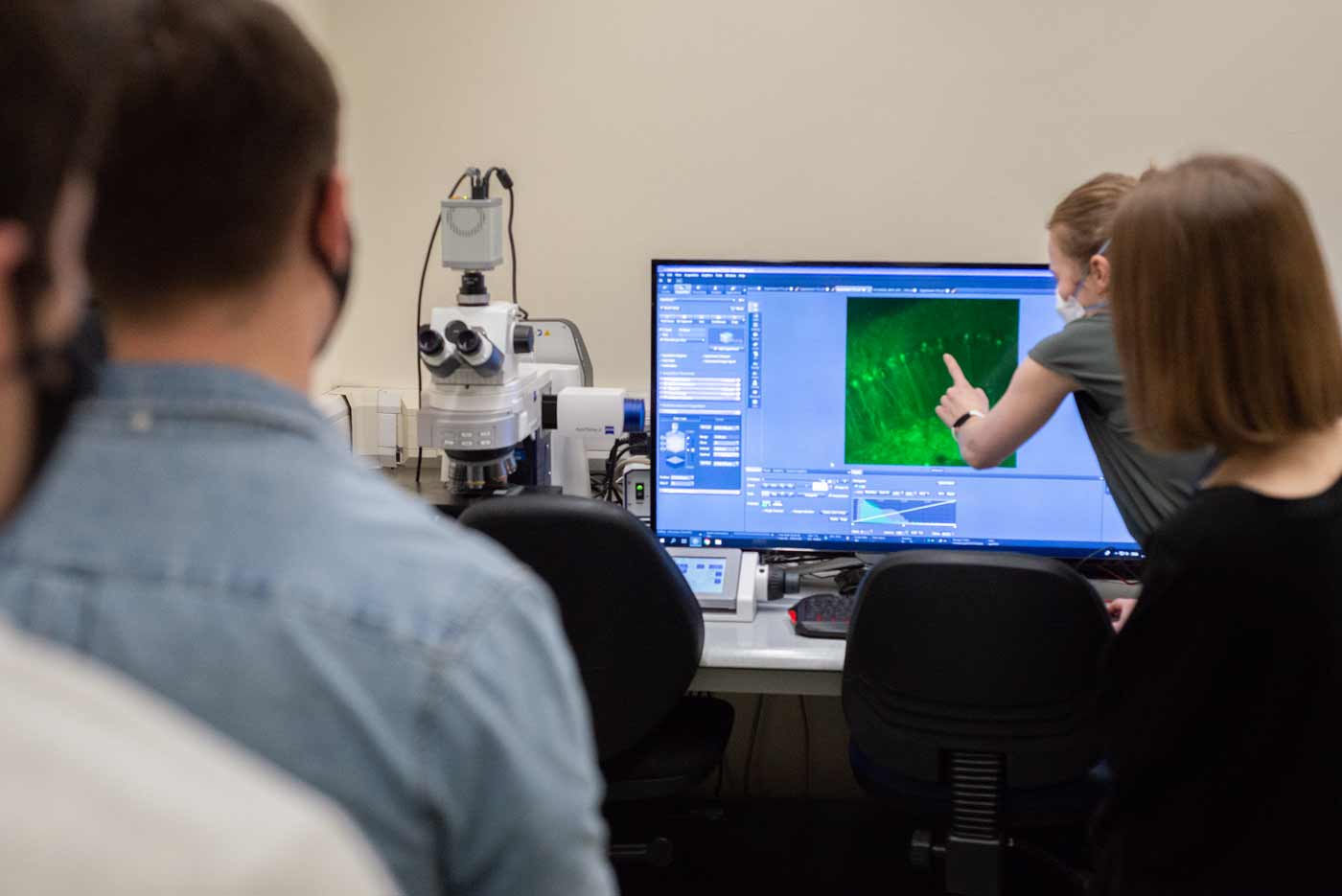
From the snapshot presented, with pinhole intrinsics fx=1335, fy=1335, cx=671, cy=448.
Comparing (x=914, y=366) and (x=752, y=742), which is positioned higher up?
(x=914, y=366)

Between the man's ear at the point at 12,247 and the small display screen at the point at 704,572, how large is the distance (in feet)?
6.31

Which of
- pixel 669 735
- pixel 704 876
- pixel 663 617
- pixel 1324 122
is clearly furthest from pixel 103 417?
pixel 1324 122

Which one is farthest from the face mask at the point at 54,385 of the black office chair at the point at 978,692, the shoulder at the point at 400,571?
the black office chair at the point at 978,692

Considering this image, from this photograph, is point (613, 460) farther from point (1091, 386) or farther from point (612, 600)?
point (1091, 386)

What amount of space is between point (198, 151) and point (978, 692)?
1.53 meters

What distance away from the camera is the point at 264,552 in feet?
2.08

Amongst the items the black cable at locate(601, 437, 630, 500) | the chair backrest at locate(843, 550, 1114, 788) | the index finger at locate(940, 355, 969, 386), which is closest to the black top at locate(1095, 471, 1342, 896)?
the chair backrest at locate(843, 550, 1114, 788)

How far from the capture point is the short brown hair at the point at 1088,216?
2.13 m

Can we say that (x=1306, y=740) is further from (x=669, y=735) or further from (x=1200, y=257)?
(x=669, y=735)

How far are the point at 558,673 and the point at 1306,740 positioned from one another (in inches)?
32.8

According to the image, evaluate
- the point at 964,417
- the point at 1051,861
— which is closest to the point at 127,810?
the point at 964,417

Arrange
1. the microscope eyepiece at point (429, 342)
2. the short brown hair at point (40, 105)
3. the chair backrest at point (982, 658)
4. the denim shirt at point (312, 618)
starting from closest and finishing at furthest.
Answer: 1. the short brown hair at point (40, 105)
2. the denim shirt at point (312, 618)
3. the chair backrest at point (982, 658)
4. the microscope eyepiece at point (429, 342)

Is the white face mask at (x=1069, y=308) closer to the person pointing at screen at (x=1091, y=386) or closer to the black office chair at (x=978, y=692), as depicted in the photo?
the person pointing at screen at (x=1091, y=386)

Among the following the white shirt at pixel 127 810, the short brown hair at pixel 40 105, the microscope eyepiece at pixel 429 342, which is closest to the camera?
the white shirt at pixel 127 810
